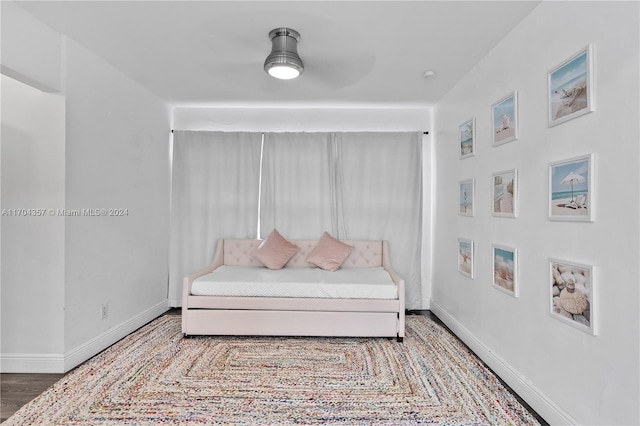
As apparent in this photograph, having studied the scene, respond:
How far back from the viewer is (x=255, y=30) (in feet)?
8.20

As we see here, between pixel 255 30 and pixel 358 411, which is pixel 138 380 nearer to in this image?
pixel 358 411

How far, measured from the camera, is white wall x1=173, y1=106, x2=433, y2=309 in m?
4.39

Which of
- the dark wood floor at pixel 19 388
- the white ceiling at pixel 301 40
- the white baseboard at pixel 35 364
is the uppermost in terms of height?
the white ceiling at pixel 301 40

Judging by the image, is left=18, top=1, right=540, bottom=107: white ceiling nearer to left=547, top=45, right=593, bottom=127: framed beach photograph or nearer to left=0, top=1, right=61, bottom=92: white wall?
left=0, top=1, right=61, bottom=92: white wall

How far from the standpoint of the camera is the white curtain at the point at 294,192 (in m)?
4.36

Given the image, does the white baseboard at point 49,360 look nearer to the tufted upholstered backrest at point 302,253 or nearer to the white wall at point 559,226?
the tufted upholstered backrest at point 302,253

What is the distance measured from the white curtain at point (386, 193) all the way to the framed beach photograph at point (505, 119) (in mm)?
1638

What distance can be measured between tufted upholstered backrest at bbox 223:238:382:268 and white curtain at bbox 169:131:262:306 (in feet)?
0.46

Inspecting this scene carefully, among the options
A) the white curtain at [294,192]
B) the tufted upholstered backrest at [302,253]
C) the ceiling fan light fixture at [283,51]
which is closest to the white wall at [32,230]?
the ceiling fan light fixture at [283,51]

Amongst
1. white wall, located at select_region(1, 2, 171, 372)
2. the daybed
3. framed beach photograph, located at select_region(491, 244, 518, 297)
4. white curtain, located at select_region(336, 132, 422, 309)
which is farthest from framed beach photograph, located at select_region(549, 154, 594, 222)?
white wall, located at select_region(1, 2, 171, 372)

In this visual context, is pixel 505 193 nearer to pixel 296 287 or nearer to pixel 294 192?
pixel 296 287

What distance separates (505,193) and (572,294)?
2.93ft

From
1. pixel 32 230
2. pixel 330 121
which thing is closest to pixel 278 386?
pixel 32 230

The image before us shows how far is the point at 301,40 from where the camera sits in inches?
103
